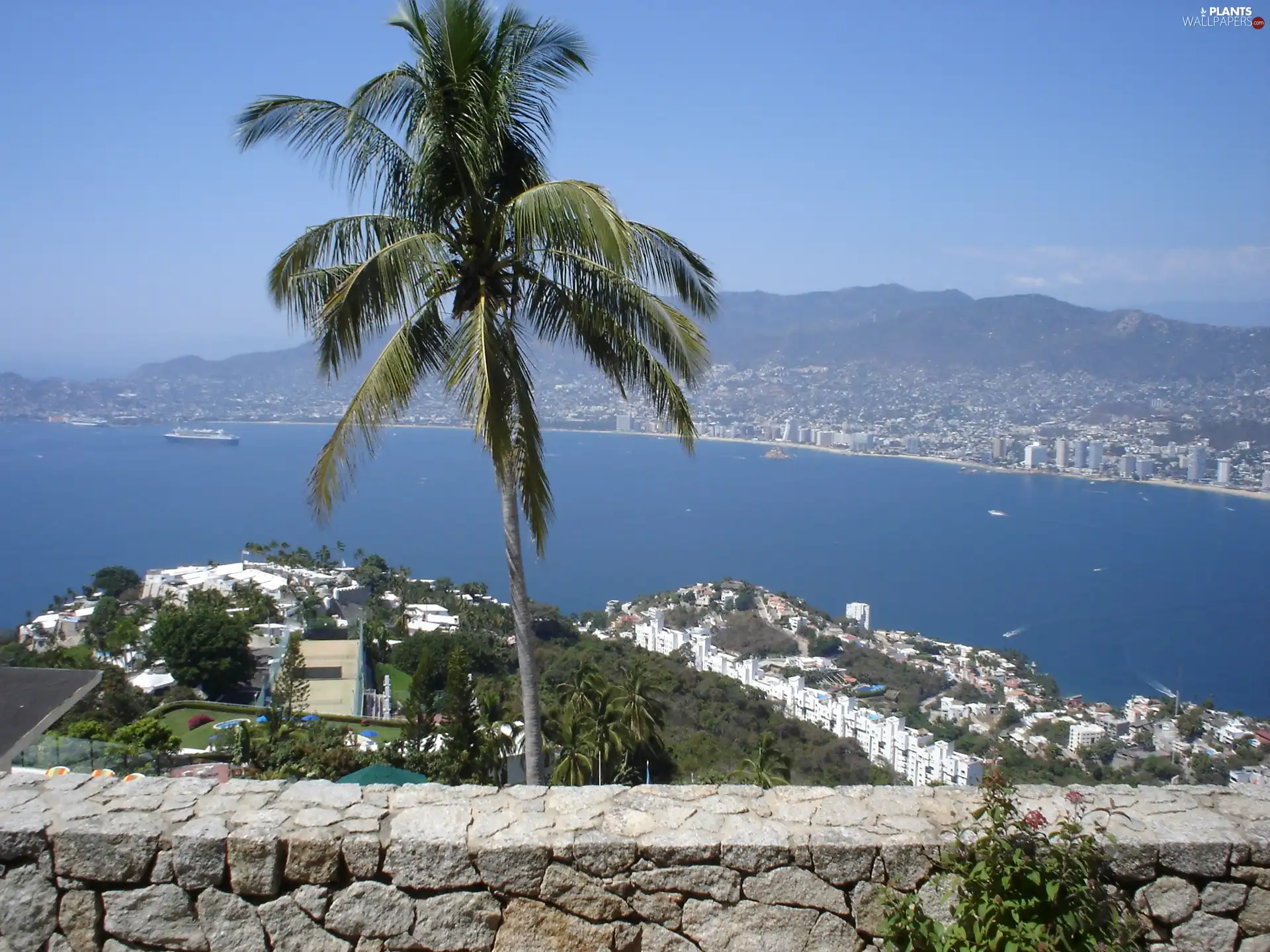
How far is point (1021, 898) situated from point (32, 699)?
266 inches

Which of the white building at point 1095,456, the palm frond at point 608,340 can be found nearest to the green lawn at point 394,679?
the palm frond at point 608,340

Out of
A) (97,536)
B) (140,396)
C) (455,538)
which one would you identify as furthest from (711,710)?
(140,396)

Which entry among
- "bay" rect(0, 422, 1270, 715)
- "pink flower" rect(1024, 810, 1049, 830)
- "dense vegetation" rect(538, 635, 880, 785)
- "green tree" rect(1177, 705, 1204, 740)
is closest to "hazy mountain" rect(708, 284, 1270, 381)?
"bay" rect(0, 422, 1270, 715)

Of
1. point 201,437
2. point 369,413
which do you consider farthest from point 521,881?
point 201,437

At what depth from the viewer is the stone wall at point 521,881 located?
9.51ft

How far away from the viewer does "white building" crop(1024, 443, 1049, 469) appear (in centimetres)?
6950

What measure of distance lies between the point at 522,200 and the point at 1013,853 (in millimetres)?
4304

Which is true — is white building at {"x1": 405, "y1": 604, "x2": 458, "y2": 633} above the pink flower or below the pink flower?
below

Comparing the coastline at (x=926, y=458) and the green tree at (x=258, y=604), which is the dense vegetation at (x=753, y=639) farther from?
the coastline at (x=926, y=458)

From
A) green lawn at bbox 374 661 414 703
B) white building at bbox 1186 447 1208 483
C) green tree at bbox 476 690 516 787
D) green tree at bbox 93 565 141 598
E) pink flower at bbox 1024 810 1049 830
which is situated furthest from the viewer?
white building at bbox 1186 447 1208 483

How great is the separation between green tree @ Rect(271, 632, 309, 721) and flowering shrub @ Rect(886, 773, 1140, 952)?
59.7 feet

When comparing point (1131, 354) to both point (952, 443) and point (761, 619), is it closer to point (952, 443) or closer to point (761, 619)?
point (952, 443)

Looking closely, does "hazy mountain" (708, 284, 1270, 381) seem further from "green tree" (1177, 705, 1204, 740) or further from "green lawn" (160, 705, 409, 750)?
"green lawn" (160, 705, 409, 750)

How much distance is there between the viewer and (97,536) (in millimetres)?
55219
